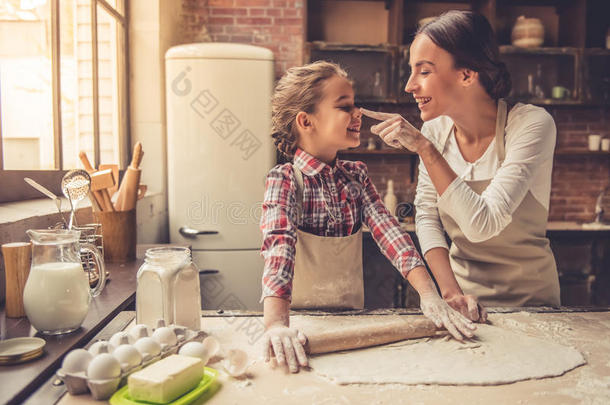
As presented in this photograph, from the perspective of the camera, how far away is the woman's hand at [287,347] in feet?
2.84

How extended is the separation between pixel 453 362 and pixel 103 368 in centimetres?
60

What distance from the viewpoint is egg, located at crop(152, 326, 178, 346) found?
0.86 metres

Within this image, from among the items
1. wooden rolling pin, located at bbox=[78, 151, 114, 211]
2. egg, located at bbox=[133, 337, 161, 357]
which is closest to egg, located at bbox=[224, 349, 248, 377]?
egg, located at bbox=[133, 337, 161, 357]

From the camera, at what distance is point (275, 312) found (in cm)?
104

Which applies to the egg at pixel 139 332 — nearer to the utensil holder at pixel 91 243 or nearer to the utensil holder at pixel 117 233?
the utensil holder at pixel 91 243

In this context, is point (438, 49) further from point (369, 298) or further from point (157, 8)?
point (157, 8)

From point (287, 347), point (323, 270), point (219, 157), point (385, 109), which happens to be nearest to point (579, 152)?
point (385, 109)

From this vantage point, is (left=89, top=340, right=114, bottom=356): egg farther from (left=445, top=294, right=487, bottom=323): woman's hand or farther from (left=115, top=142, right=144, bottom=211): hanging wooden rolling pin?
(left=115, top=142, right=144, bottom=211): hanging wooden rolling pin

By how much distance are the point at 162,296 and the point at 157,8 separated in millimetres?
2732

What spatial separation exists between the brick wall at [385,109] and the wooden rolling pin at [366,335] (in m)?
2.74

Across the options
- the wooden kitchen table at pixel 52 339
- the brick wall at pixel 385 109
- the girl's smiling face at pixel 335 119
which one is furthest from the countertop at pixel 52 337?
the brick wall at pixel 385 109

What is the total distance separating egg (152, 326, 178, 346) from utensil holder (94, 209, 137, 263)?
3.07ft

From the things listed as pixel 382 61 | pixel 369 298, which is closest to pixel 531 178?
pixel 369 298

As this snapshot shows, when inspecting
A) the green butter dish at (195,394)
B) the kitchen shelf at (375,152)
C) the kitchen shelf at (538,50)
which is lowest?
the green butter dish at (195,394)
